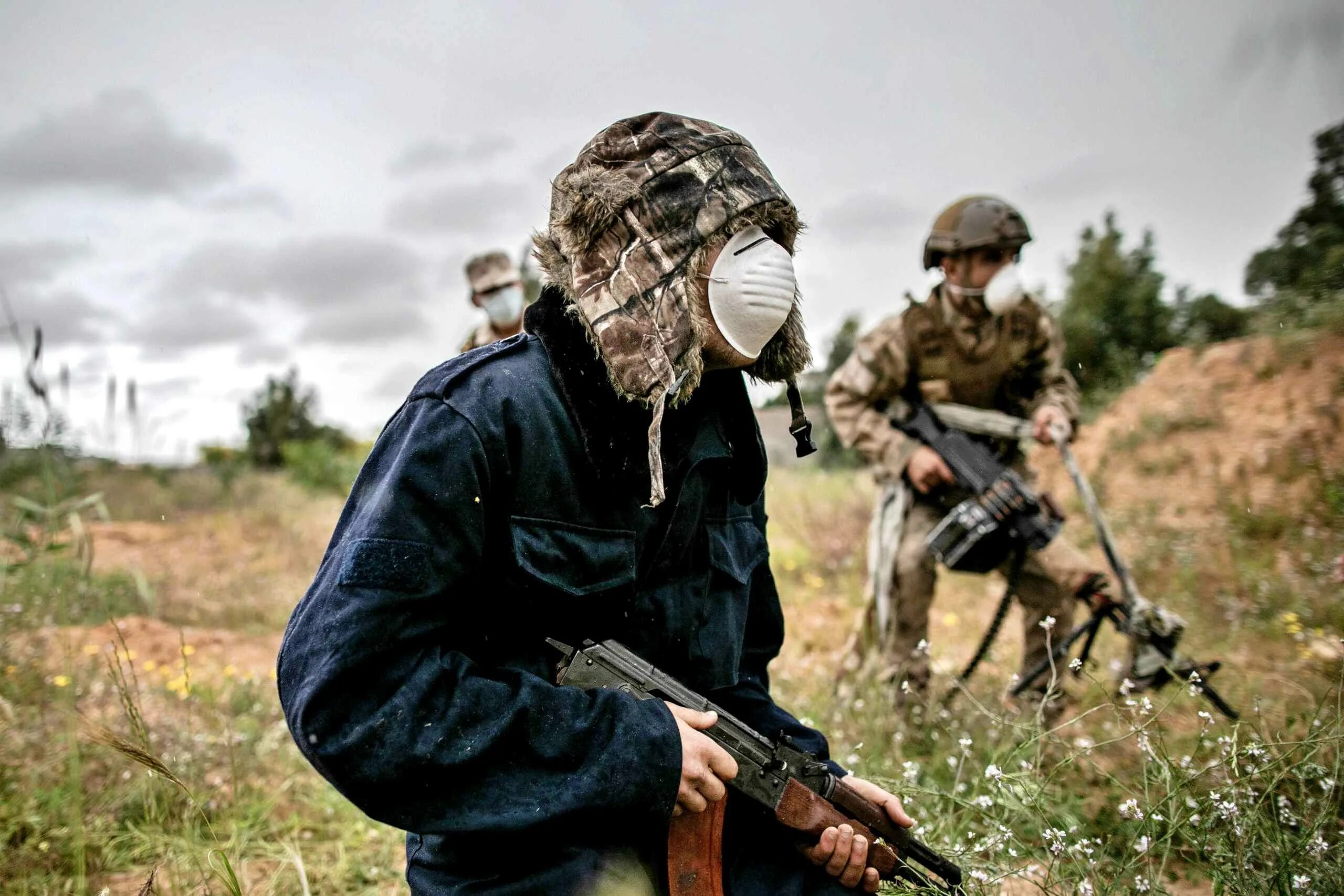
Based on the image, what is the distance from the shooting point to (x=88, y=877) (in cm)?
248

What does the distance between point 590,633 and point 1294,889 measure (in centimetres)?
Result: 144

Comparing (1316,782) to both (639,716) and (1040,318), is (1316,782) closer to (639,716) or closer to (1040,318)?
(1040,318)

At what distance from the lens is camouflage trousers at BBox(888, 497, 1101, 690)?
3.91 meters

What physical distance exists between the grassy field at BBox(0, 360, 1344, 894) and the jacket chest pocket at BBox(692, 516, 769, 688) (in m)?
0.61

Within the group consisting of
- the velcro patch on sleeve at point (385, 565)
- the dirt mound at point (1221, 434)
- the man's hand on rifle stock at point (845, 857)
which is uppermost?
the dirt mound at point (1221, 434)

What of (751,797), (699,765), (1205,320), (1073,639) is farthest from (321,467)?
(699,765)

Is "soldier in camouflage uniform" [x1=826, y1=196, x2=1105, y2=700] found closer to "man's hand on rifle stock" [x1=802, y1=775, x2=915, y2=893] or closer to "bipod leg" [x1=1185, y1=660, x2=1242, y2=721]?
"bipod leg" [x1=1185, y1=660, x2=1242, y2=721]

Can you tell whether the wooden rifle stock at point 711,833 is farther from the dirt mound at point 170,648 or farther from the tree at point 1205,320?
the tree at point 1205,320

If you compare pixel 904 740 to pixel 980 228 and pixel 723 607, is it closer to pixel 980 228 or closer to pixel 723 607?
pixel 723 607

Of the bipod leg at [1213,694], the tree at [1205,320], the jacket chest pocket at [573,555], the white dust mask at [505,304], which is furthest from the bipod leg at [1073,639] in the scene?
the tree at [1205,320]

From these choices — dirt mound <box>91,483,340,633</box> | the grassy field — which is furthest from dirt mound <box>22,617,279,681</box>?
dirt mound <box>91,483,340,633</box>

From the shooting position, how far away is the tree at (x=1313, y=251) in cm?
724

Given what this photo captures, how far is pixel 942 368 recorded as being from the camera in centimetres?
400

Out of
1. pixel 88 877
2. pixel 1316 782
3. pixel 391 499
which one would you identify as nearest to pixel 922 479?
pixel 1316 782
